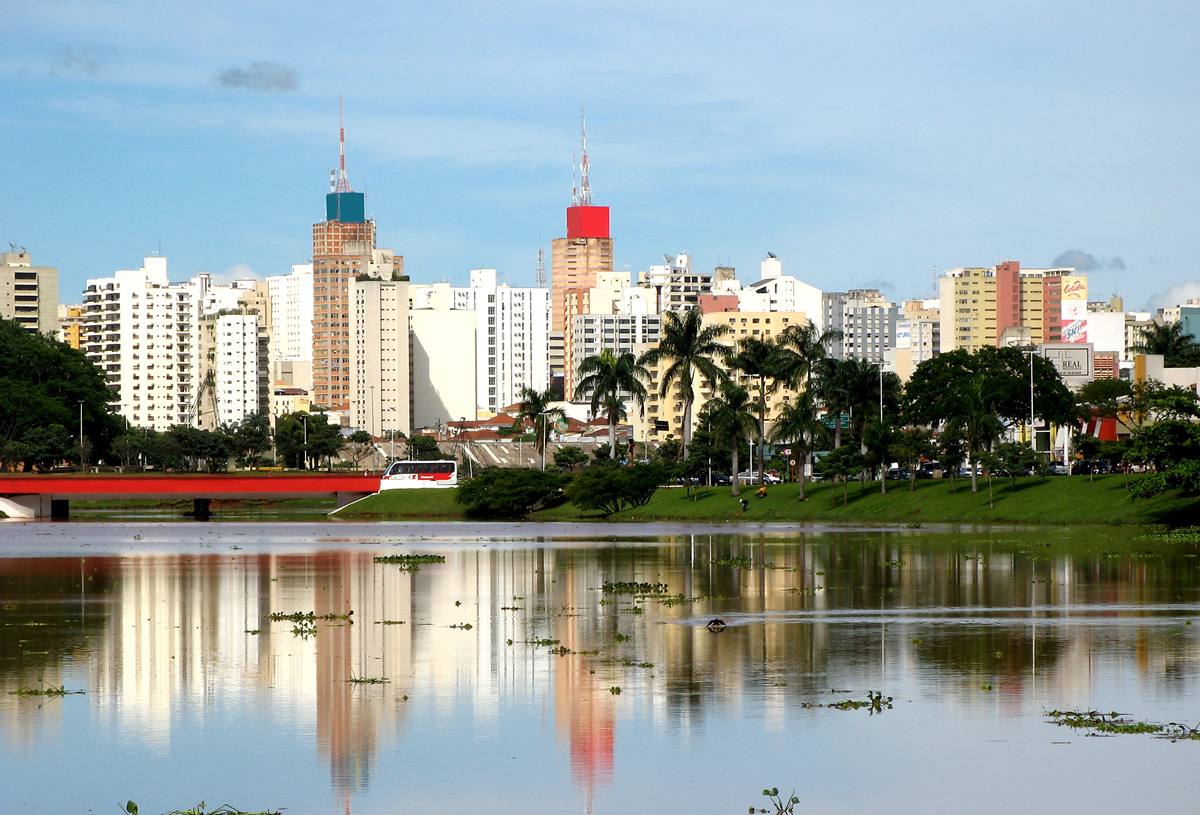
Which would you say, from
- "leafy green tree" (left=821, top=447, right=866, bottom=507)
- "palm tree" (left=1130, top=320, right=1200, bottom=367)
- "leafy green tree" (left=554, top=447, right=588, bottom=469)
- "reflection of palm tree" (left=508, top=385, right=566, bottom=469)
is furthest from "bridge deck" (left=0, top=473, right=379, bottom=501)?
"palm tree" (left=1130, top=320, right=1200, bottom=367)

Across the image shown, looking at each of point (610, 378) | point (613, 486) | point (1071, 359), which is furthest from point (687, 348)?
point (1071, 359)

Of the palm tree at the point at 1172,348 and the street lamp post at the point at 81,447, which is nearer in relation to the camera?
the street lamp post at the point at 81,447

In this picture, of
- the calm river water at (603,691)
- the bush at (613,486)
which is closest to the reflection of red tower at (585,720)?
the calm river water at (603,691)

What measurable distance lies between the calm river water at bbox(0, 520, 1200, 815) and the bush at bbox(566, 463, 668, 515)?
5368 centimetres

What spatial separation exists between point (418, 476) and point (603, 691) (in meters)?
100.0

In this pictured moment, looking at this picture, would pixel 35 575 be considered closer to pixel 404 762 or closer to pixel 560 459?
pixel 404 762

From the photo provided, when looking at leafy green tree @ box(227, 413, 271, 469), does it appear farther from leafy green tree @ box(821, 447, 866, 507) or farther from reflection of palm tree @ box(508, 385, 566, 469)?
leafy green tree @ box(821, 447, 866, 507)

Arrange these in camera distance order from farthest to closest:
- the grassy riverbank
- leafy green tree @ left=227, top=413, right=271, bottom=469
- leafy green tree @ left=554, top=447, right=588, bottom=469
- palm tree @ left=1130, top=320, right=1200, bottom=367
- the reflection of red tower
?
leafy green tree @ left=227, top=413, right=271, bottom=469 < palm tree @ left=1130, top=320, right=1200, bottom=367 < leafy green tree @ left=554, top=447, right=588, bottom=469 < the grassy riverbank < the reflection of red tower

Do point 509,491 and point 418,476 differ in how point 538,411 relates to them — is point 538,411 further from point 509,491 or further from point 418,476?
point 509,491

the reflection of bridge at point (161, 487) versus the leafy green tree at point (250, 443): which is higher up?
the leafy green tree at point (250, 443)

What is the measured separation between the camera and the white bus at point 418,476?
117 m

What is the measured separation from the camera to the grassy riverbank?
6531 cm

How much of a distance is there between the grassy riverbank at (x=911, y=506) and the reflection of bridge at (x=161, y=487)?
547 cm

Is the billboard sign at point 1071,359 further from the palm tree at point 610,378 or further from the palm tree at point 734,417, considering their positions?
the palm tree at point 734,417
